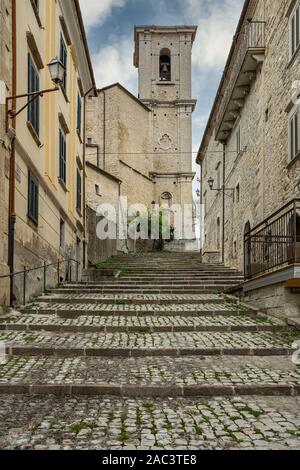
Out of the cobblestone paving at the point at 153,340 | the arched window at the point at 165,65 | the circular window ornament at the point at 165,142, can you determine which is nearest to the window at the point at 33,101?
the cobblestone paving at the point at 153,340

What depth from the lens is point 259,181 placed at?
606 inches

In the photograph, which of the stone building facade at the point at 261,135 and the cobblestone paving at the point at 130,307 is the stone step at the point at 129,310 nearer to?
the cobblestone paving at the point at 130,307

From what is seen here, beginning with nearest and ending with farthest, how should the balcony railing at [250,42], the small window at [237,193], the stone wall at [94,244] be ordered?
the balcony railing at [250,42] < the small window at [237,193] < the stone wall at [94,244]

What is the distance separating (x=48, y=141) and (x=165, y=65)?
39263 millimetres

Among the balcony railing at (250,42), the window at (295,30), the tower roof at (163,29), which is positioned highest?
the tower roof at (163,29)

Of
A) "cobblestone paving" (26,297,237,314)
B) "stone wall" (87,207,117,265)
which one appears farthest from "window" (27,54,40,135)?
"stone wall" (87,207,117,265)

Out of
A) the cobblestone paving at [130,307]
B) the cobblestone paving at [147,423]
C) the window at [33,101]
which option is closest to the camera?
the cobblestone paving at [147,423]

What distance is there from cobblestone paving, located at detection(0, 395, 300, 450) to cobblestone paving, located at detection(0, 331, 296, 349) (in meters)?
2.22

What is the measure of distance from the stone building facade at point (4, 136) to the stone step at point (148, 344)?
61.9 inches

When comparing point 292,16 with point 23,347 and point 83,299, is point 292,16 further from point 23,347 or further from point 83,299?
point 23,347

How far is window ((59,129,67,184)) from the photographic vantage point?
1520cm

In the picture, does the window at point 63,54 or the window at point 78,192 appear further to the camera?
the window at point 78,192

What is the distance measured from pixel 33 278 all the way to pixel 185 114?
3948 centimetres

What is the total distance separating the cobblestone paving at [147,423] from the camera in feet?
12.5
